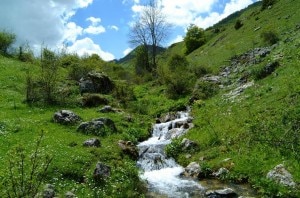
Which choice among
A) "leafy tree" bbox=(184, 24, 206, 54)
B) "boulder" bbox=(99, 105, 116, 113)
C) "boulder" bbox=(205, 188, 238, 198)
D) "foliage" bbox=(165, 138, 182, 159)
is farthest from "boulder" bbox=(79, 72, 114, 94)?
"leafy tree" bbox=(184, 24, 206, 54)

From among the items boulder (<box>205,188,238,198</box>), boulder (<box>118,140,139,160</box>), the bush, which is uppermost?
the bush

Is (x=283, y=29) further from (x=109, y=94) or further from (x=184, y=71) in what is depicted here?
(x=109, y=94)

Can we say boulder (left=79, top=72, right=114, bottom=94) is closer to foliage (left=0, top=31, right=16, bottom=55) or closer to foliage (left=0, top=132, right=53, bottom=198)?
foliage (left=0, top=31, right=16, bottom=55)

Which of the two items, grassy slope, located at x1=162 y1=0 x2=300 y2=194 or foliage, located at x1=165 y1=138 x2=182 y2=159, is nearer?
grassy slope, located at x1=162 y1=0 x2=300 y2=194

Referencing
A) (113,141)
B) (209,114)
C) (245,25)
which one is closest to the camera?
(113,141)

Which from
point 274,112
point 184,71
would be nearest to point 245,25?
point 184,71

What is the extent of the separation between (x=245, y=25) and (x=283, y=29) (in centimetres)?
2302

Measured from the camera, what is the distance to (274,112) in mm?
26453

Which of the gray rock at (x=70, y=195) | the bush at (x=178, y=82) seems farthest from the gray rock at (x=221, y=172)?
the bush at (x=178, y=82)

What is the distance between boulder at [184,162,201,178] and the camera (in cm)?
2369

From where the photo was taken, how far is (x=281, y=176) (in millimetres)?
19250

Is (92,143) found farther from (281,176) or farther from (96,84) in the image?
(96,84)

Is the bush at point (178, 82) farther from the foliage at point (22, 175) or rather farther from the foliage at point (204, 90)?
the foliage at point (22, 175)

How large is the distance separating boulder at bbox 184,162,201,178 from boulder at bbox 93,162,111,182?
535cm
